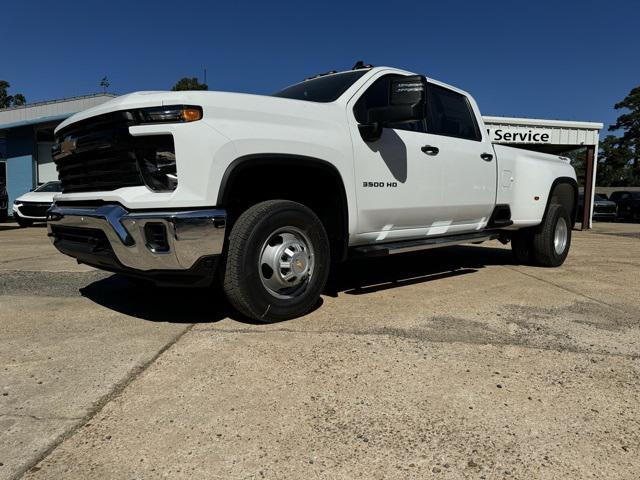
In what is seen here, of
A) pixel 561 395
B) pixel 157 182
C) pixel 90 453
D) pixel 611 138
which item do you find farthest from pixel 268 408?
pixel 611 138

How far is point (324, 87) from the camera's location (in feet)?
14.0

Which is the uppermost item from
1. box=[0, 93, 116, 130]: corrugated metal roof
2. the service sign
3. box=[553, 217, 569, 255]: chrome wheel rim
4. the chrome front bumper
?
box=[0, 93, 116, 130]: corrugated metal roof

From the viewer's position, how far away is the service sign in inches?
627

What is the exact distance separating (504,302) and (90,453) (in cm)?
345

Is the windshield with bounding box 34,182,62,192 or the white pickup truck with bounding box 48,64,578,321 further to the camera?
the windshield with bounding box 34,182,62,192

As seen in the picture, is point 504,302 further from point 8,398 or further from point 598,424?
point 8,398

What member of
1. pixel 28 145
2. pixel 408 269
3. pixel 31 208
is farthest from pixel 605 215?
pixel 28 145

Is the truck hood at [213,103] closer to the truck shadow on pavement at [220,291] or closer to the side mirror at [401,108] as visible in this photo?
the side mirror at [401,108]

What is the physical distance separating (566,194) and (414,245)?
11.5 ft

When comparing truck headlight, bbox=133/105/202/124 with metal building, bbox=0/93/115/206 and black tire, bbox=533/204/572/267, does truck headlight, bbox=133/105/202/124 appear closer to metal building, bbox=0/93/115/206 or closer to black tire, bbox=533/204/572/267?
black tire, bbox=533/204/572/267

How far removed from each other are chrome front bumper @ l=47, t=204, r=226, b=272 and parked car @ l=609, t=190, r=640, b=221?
2604 centimetres

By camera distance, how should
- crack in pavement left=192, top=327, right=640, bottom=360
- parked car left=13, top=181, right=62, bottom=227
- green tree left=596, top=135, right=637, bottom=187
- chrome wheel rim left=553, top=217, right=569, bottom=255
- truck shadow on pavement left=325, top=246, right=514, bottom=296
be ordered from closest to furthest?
1. crack in pavement left=192, top=327, right=640, bottom=360
2. truck shadow on pavement left=325, top=246, right=514, bottom=296
3. chrome wheel rim left=553, top=217, right=569, bottom=255
4. parked car left=13, top=181, right=62, bottom=227
5. green tree left=596, top=135, right=637, bottom=187

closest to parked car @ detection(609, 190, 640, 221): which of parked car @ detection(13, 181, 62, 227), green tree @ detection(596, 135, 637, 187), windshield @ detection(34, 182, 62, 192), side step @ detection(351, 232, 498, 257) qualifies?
side step @ detection(351, 232, 498, 257)

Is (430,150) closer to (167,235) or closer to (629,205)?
(167,235)
